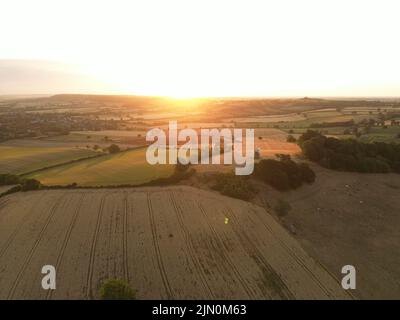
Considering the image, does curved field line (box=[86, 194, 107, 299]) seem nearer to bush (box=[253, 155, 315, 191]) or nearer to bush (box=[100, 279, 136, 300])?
bush (box=[100, 279, 136, 300])

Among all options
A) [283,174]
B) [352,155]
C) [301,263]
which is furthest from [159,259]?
[352,155]

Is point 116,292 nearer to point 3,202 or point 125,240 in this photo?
point 125,240

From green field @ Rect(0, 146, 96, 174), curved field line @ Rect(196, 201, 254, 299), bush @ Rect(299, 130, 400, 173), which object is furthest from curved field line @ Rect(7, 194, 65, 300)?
bush @ Rect(299, 130, 400, 173)

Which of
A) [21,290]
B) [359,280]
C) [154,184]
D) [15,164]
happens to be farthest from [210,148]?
[21,290]

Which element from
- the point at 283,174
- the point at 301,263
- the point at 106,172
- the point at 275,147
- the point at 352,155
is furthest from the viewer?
the point at 275,147

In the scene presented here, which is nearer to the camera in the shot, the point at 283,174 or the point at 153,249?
the point at 153,249
